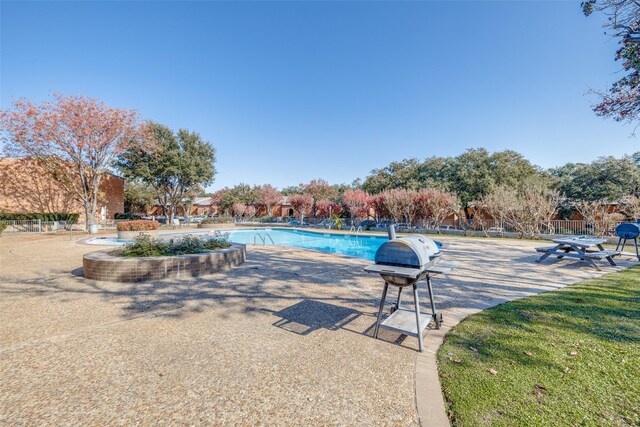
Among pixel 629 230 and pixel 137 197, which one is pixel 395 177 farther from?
pixel 137 197

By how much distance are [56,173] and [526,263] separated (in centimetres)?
2909

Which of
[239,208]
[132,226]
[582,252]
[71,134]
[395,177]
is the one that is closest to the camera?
[582,252]

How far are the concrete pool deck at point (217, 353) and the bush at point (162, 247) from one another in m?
1.09

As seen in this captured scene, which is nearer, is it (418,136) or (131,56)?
(131,56)

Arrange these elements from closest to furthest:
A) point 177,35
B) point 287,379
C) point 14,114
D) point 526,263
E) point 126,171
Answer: point 287,379 < point 526,263 < point 177,35 < point 14,114 < point 126,171

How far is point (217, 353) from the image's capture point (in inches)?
120

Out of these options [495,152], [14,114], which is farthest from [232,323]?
[495,152]

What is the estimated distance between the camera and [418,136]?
26.6 m

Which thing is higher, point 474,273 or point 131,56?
point 131,56

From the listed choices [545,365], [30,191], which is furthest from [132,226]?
[545,365]

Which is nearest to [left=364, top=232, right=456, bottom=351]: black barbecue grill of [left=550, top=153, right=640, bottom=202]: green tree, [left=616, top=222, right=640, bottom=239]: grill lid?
[left=616, top=222, right=640, bottom=239]: grill lid

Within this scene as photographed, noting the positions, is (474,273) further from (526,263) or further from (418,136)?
(418,136)

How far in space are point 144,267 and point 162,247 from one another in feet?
3.60

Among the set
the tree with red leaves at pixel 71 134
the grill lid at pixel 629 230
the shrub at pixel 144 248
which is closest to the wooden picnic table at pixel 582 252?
the grill lid at pixel 629 230
